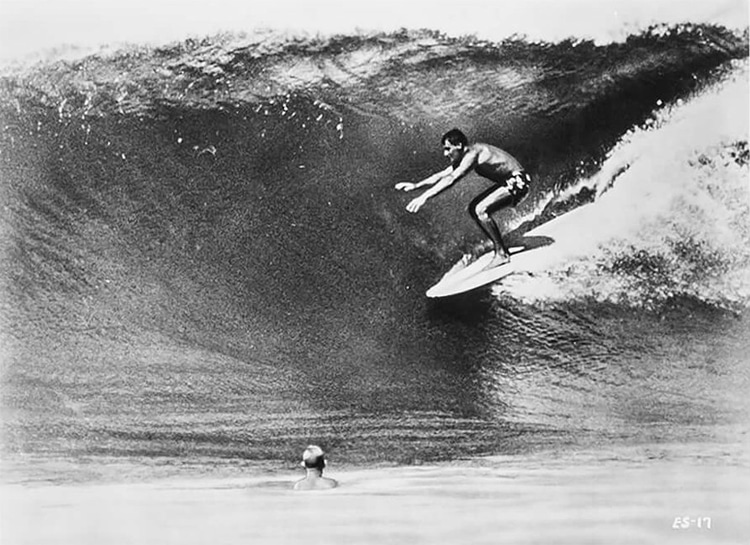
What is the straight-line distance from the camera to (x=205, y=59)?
9.16 feet

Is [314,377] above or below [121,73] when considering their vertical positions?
below

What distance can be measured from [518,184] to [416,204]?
30cm

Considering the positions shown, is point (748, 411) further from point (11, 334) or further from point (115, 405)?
point (11, 334)

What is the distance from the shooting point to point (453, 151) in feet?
9.26

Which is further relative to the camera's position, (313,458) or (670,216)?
(670,216)

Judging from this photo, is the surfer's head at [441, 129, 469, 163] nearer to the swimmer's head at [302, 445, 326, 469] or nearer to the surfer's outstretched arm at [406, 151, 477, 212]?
the surfer's outstretched arm at [406, 151, 477, 212]

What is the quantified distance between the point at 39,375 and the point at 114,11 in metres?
1.05

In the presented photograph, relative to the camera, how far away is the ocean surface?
2.77 metres

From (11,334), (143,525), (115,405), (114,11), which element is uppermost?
(114,11)

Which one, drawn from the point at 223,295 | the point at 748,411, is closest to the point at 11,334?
the point at 223,295

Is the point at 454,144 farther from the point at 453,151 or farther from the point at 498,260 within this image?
the point at 498,260

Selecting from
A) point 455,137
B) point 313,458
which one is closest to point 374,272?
point 455,137

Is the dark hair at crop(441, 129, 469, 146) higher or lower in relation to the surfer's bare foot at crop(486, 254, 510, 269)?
higher

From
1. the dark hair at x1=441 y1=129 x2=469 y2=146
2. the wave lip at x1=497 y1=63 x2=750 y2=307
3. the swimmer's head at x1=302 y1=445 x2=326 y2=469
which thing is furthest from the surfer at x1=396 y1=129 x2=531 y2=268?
the swimmer's head at x1=302 y1=445 x2=326 y2=469
